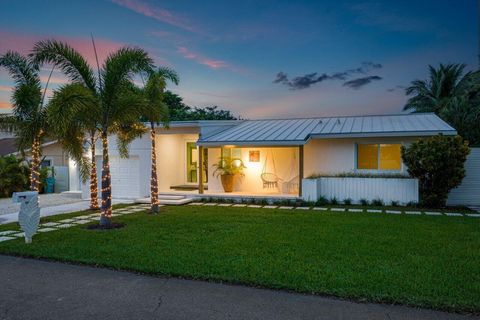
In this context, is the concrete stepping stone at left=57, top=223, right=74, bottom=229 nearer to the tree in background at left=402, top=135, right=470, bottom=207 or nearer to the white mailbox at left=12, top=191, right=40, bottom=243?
the white mailbox at left=12, top=191, right=40, bottom=243

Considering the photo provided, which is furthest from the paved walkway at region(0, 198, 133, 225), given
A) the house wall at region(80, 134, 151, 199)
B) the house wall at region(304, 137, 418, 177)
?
the house wall at region(304, 137, 418, 177)

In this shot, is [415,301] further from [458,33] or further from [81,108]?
[458,33]

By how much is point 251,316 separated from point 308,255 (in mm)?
2615

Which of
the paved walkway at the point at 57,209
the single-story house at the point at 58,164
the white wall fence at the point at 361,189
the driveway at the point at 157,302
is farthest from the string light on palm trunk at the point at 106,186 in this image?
the single-story house at the point at 58,164

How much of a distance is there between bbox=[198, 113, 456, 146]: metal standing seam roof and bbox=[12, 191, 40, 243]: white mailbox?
7732 mm

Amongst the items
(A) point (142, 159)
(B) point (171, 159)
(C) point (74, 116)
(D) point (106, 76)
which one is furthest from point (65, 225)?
(B) point (171, 159)

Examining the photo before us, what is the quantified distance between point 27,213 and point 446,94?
33.4 meters

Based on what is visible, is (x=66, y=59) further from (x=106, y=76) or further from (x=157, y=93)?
(x=157, y=93)

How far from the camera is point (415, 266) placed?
19.1 feet

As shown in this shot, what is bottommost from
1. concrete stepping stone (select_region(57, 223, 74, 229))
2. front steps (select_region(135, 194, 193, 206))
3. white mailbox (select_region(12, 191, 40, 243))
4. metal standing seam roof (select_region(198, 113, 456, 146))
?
concrete stepping stone (select_region(57, 223, 74, 229))

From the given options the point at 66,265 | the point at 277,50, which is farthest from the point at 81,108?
the point at 277,50

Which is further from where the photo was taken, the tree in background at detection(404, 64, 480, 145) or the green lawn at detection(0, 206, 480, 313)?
the tree in background at detection(404, 64, 480, 145)

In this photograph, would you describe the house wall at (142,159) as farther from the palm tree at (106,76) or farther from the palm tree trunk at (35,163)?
the palm tree at (106,76)

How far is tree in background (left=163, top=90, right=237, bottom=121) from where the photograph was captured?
116 feet
